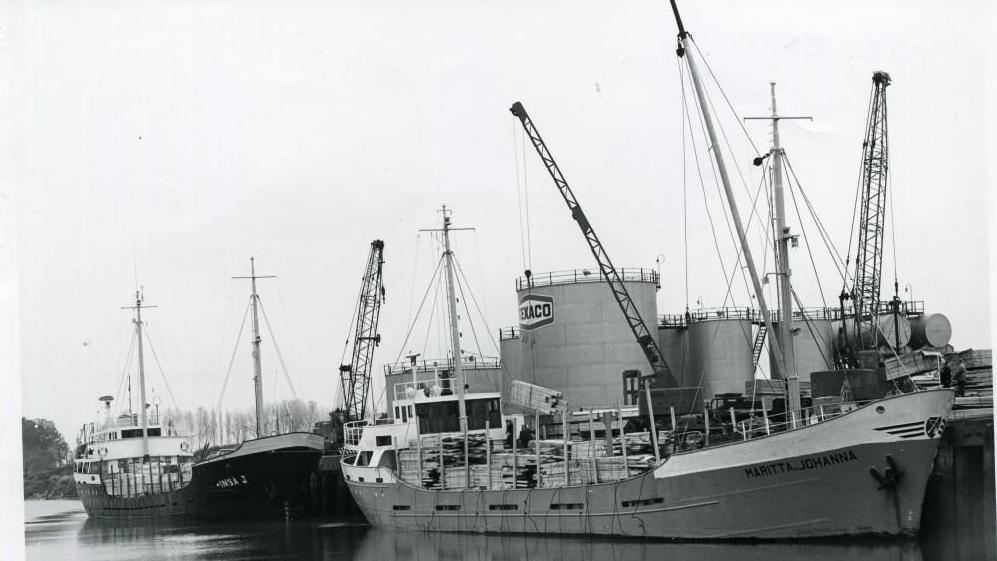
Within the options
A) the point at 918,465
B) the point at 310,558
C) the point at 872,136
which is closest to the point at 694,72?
the point at 918,465

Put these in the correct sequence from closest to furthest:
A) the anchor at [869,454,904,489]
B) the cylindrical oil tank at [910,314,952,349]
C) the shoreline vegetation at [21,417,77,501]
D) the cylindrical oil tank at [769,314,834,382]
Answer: the anchor at [869,454,904,489] → the cylindrical oil tank at [910,314,952,349] → the cylindrical oil tank at [769,314,834,382] → the shoreline vegetation at [21,417,77,501]

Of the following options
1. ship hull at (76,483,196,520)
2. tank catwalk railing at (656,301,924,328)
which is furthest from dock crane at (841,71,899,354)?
ship hull at (76,483,196,520)

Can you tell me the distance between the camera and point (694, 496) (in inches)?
1160

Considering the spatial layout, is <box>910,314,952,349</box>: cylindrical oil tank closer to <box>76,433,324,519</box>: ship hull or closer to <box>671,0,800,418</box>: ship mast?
<box>671,0,800,418</box>: ship mast

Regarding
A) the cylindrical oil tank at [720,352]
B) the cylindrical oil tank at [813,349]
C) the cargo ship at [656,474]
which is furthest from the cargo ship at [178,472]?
the cylindrical oil tank at [813,349]

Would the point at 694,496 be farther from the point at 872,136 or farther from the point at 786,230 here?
the point at 872,136

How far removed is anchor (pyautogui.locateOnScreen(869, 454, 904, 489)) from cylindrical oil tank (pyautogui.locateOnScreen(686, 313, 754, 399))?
742 inches

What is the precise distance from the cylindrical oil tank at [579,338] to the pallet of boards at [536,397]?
12.4 feet

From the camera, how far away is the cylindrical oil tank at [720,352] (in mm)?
46312

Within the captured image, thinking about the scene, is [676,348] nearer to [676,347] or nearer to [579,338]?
[676,347]

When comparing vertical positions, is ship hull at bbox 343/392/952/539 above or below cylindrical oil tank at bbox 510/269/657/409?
below

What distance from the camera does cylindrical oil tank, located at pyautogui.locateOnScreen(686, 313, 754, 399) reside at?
152 ft

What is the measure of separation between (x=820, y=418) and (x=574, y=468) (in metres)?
8.01

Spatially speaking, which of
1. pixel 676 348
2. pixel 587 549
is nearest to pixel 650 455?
pixel 587 549
